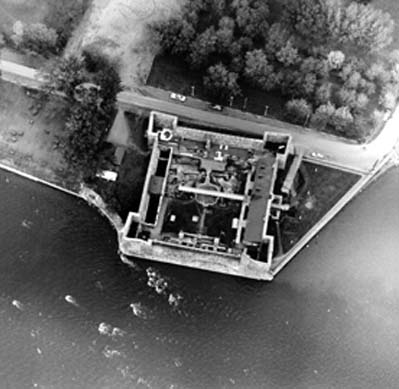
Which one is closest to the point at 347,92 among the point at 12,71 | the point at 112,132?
the point at 112,132

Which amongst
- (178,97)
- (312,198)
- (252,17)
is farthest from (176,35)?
(312,198)

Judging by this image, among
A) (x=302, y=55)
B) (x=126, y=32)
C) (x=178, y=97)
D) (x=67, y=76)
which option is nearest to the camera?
(x=67, y=76)

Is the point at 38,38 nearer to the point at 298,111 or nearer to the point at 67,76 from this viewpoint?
the point at 67,76

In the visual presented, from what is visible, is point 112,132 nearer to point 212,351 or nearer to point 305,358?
point 212,351

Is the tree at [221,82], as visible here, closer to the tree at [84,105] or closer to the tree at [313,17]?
the tree at [84,105]

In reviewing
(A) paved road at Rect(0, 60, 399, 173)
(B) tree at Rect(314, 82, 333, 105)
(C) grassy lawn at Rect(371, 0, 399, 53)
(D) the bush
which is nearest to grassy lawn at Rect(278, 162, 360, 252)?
(A) paved road at Rect(0, 60, 399, 173)

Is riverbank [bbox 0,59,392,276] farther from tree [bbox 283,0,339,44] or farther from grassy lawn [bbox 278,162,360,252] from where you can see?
tree [bbox 283,0,339,44]
